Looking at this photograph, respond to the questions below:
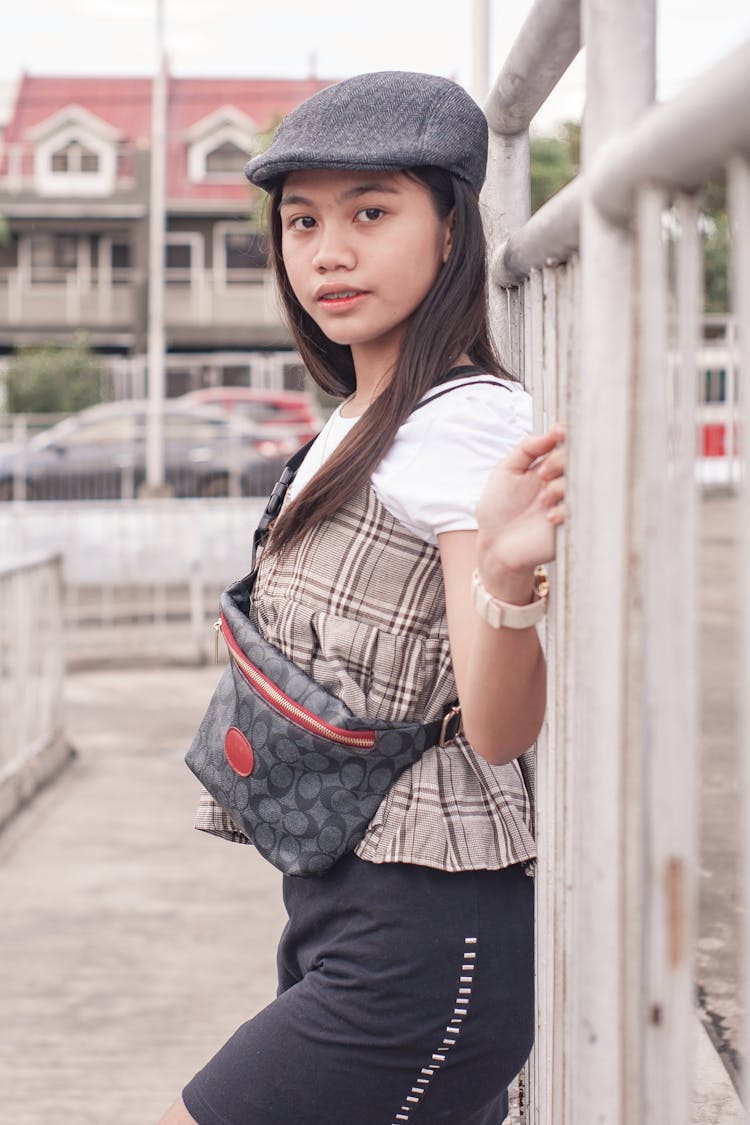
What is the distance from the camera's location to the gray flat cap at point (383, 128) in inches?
60.9

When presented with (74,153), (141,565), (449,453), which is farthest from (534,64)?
(74,153)

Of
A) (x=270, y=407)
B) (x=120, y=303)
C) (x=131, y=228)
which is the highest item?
(x=131, y=228)

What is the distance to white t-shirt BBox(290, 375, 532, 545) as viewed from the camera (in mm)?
1444

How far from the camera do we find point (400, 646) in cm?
155

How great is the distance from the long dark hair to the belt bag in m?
0.15

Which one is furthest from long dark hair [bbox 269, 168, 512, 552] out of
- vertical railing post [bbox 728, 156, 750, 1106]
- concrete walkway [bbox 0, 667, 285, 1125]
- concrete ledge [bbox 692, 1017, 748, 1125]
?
concrete walkway [bbox 0, 667, 285, 1125]

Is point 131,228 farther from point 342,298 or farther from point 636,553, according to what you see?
point 636,553

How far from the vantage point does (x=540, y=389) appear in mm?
1514

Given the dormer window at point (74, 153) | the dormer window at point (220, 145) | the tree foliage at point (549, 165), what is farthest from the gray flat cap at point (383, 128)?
the dormer window at point (74, 153)

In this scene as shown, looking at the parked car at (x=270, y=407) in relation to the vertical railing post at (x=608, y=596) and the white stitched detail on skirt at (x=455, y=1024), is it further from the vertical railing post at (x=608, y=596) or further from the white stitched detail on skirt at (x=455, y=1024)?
the vertical railing post at (x=608, y=596)

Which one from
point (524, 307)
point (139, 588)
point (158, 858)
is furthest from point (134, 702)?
point (524, 307)

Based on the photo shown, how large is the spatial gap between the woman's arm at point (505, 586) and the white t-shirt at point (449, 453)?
31 millimetres

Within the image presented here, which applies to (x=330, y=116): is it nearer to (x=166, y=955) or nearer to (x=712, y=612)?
(x=166, y=955)

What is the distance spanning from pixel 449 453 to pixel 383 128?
0.34m
